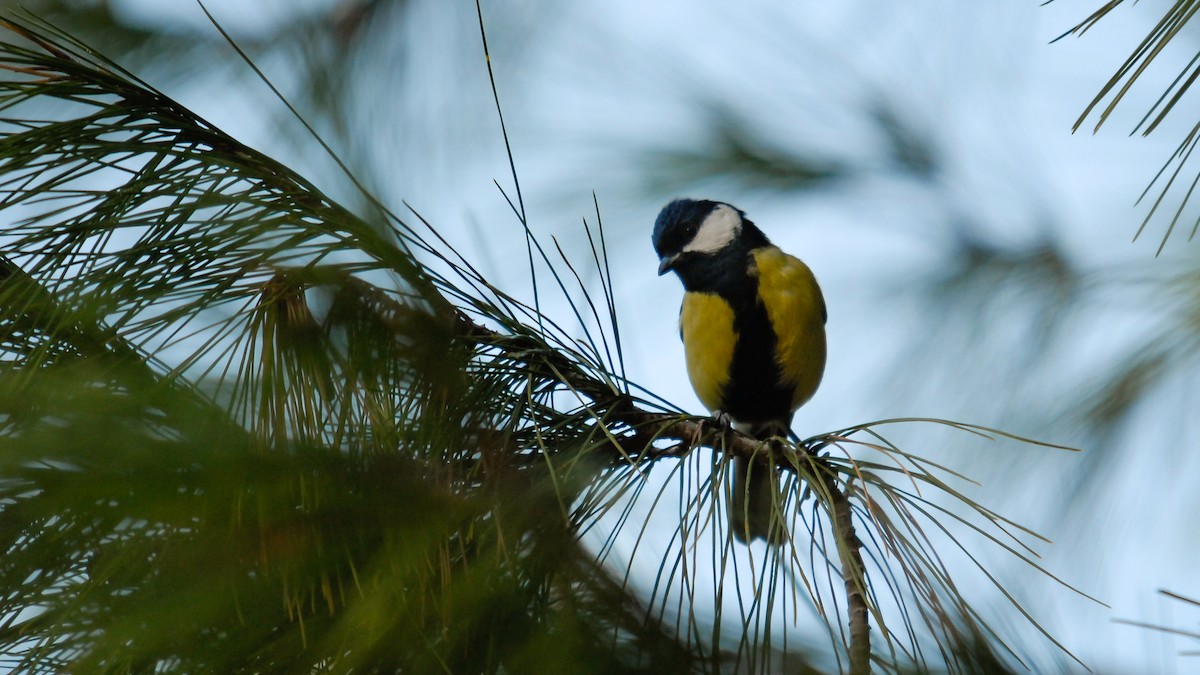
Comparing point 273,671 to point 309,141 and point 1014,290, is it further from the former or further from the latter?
point 1014,290

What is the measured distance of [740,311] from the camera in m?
2.00

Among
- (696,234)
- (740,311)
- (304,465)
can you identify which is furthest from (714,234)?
(304,465)

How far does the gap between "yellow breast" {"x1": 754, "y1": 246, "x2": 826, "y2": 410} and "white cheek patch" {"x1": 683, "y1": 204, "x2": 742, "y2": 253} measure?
0.22 feet

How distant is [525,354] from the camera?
95cm

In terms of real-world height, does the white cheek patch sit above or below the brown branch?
above

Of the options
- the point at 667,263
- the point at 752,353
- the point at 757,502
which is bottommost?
the point at 757,502

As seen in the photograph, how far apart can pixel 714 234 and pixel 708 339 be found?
8.0 inches

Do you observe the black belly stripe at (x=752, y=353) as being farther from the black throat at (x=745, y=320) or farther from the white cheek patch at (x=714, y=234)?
the white cheek patch at (x=714, y=234)

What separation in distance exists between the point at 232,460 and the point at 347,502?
0.08 m

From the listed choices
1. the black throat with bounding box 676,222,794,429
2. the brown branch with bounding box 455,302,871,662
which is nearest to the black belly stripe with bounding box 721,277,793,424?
the black throat with bounding box 676,222,794,429

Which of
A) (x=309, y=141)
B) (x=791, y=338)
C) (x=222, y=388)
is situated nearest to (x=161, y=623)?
(x=222, y=388)

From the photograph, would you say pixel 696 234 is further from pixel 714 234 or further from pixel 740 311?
pixel 740 311

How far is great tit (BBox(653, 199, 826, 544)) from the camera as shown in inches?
78.6

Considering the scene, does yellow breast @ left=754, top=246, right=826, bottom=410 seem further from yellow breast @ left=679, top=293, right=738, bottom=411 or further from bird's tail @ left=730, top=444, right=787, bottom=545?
bird's tail @ left=730, top=444, right=787, bottom=545
